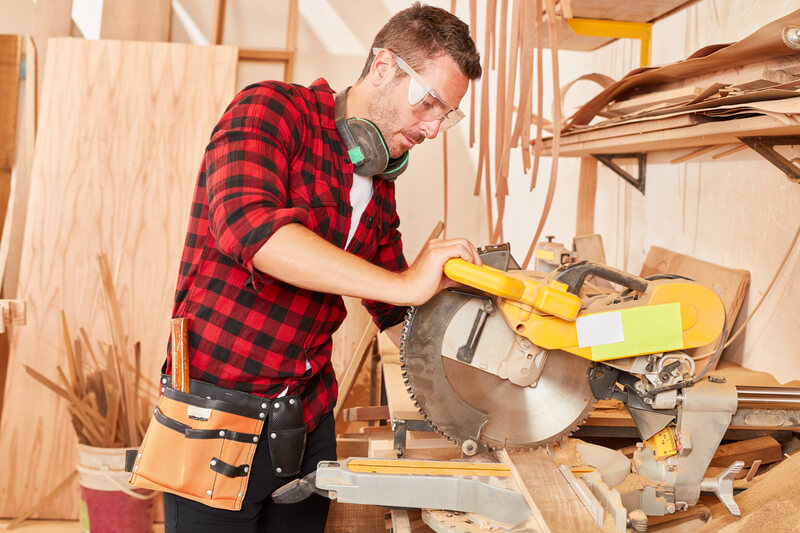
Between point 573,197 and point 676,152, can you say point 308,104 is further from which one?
point 573,197

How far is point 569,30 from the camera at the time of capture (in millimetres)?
2555

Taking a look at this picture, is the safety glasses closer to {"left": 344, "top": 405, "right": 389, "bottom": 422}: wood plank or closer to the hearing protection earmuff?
the hearing protection earmuff


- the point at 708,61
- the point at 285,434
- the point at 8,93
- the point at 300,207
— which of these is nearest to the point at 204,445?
the point at 285,434

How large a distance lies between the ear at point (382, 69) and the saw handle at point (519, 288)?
1.38 feet

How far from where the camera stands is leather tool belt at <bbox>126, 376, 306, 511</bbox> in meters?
1.37

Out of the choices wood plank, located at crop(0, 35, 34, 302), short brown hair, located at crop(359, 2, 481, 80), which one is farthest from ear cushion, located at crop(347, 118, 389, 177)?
wood plank, located at crop(0, 35, 34, 302)

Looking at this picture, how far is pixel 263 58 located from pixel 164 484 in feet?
9.23

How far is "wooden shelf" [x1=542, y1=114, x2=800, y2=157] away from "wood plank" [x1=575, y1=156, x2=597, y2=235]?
0.67 metres

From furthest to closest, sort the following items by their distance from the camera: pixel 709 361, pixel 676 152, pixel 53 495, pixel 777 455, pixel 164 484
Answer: pixel 53 495, pixel 676 152, pixel 777 455, pixel 164 484, pixel 709 361

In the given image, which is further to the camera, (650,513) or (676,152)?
(676,152)

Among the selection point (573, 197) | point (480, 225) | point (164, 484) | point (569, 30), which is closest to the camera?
point (164, 484)

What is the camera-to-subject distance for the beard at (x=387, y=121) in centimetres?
142

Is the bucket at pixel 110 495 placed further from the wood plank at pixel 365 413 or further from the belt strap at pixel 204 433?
the belt strap at pixel 204 433

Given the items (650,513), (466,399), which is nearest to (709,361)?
(650,513)
